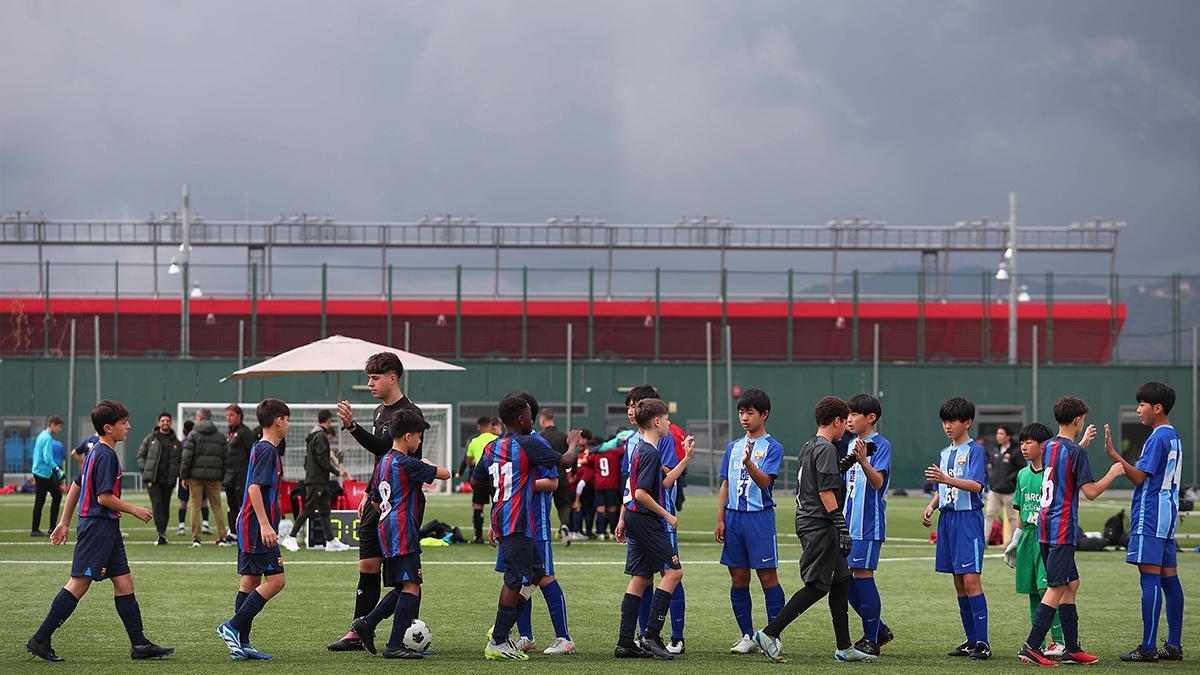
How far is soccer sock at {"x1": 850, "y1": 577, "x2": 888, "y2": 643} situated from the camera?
9.00 meters

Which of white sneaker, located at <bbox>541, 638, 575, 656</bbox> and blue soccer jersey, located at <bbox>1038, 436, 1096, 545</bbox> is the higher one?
blue soccer jersey, located at <bbox>1038, 436, 1096, 545</bbox>

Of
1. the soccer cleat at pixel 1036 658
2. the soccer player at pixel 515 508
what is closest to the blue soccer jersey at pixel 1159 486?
the soccer cleat at pixel 1036 658

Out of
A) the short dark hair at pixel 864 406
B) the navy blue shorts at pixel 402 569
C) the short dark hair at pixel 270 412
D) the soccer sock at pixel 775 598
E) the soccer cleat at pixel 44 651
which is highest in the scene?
the short dark hair at pixel 864 406

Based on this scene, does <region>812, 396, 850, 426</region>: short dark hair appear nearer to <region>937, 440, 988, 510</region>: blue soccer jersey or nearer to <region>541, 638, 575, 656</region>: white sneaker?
<region>937, 440, 988, 510</region>: blue soccer jersey

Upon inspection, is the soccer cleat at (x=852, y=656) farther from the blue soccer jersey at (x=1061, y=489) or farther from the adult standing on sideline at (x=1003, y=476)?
the adult standing on sideline at (x=1003, y=476)

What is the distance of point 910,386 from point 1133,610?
28.2 metres

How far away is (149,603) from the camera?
1155 centimetres

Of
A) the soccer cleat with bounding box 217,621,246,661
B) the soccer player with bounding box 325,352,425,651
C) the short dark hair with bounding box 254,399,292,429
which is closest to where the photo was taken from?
the soccer cleat with bounding box 217,621,246,661

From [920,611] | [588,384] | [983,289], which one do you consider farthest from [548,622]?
[983,289]

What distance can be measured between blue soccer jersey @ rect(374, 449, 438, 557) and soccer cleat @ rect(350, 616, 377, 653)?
543 mm

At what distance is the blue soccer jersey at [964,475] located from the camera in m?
9.11

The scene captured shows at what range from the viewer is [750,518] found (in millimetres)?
8938

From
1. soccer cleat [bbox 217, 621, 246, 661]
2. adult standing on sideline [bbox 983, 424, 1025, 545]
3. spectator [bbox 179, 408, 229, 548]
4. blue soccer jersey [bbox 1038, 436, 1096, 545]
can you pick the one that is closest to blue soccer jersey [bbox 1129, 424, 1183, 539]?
blue soccer jersey [bbox 1038, 436, 1096, 545]

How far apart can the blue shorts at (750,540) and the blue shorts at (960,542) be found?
3.70ft
